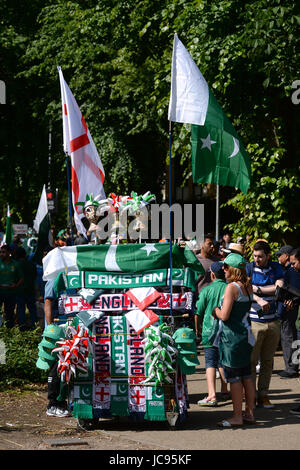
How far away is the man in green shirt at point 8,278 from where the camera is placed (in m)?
15.5

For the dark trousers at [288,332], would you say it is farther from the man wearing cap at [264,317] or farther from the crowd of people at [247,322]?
the man wearing cap at [264,317]

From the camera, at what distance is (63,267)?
27.3 ft

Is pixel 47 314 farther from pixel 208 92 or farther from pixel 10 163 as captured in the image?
pixel 10 163

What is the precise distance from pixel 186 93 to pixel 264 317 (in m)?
2.65

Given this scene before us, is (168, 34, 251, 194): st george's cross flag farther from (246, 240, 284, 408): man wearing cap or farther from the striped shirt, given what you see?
the striped shirt

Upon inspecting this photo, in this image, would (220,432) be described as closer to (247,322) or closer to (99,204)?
(247,322)

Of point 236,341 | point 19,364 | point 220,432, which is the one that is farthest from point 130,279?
point 19,364

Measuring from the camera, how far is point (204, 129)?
839 centimetres

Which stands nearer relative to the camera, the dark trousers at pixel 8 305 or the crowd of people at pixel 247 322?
the crowd of people at pixel 247 322

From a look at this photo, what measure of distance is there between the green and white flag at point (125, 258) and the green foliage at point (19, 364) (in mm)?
2479

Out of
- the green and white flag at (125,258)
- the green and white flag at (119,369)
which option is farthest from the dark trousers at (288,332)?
the green and white flag at (119,369)

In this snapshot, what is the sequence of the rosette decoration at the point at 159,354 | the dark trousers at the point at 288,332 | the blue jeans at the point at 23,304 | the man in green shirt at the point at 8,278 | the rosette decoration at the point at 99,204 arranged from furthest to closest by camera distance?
the blue jeans at the point at 23,304
the man in green shirt at the point at 8,278
the dark trousers at the point at 288,332
the rosette decoration at the point at 99,204
the rosette decoration at the point at 159,354

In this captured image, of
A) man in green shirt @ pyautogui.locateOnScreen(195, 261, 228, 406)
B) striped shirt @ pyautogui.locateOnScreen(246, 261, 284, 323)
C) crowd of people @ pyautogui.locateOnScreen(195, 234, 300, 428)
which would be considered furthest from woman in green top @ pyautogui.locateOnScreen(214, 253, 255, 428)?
striped shirt @ pyautogui.locateOnScreen(246, 261, 284, 323)

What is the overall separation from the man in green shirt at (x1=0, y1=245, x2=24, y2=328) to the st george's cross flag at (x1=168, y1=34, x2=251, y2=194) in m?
7.82
